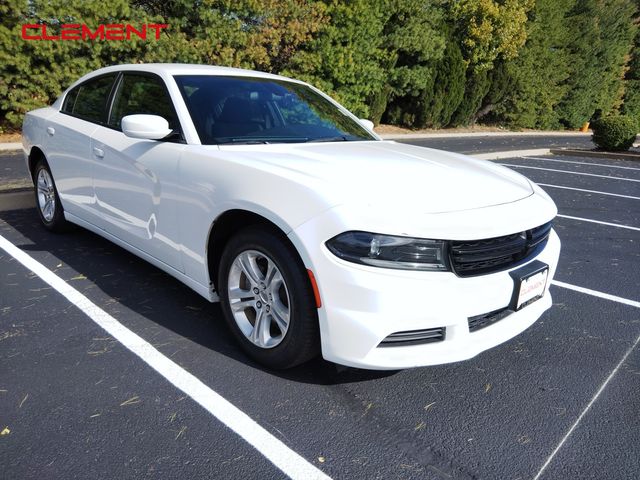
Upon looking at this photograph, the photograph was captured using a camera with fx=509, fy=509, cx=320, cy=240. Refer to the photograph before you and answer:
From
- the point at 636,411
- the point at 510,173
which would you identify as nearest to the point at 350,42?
the point at 510,173

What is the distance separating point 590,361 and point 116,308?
290 centimetres

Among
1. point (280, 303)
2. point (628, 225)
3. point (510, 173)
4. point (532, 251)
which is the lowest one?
point (628, 225)

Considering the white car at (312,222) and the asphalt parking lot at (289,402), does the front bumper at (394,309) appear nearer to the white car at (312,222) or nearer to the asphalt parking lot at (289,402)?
the white car at (312,222)

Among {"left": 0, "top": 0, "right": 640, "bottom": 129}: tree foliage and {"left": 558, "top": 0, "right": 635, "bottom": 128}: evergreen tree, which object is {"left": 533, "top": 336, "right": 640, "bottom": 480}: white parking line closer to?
{"left": 0, "top": 0, "right": 640, "bottom": 129}: tree foliage

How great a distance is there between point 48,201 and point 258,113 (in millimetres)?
2492

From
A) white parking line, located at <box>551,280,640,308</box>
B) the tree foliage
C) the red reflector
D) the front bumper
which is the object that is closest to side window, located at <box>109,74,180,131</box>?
the red reflector

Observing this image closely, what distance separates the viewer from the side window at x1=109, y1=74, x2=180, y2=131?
3.21 meters

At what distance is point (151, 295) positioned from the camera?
350 cm

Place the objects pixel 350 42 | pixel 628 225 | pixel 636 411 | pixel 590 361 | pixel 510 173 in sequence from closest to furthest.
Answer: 1. pixel 636 411
2. pixel 590 361
3. pixel 510 173
4. pixel 628 225
5. pixel 350 42

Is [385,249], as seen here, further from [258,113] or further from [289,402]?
[258,113]

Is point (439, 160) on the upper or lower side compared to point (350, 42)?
lower

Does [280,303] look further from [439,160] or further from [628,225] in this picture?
[628,225]

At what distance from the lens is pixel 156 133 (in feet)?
9.61

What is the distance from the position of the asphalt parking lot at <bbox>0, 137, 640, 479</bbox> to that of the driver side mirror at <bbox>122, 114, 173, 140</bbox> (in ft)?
3.67
